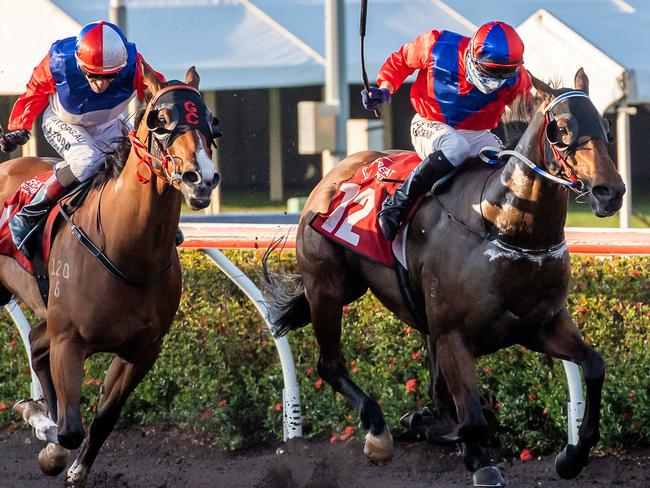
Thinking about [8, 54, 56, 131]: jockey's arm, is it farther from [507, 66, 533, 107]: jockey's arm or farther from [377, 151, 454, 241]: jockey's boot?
[507, 66, 533, 107]: jockey's arm

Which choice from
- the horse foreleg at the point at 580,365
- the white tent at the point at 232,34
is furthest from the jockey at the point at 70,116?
the white tent at the point at 232,34

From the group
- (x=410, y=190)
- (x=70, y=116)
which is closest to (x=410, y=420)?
(x=410, y=190)

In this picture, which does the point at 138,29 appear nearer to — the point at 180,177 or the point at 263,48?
the point at 263,48

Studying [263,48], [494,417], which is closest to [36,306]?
[494,417]

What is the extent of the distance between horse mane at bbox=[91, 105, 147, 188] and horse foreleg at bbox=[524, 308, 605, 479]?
1750mm

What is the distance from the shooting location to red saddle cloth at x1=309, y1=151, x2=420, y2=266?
5293 mm

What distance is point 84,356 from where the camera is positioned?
5.07 m

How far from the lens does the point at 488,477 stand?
4.78 metres

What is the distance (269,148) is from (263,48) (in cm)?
503

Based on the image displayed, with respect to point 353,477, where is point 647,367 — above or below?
above

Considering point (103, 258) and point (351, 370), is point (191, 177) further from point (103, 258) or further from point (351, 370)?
point (351, 370)

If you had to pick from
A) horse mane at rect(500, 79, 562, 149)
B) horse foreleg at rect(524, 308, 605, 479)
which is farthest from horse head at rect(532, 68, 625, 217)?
horse foreleg at rect(524, 308, 605, 479)

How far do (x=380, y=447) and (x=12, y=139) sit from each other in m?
2.04

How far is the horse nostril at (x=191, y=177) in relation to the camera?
169 inches
